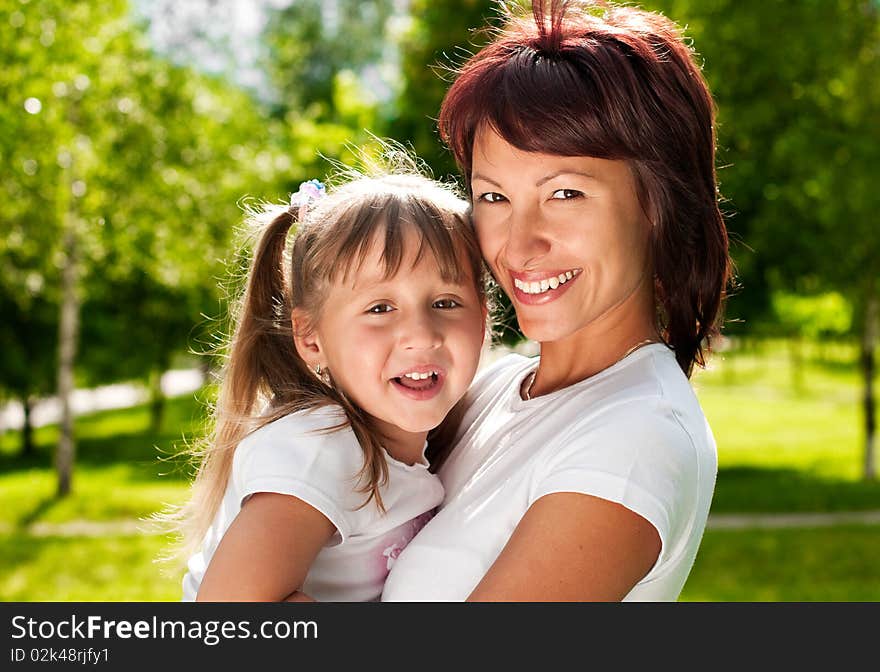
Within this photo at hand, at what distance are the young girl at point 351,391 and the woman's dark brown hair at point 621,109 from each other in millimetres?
264

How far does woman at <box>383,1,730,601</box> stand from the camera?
1915 millimetres

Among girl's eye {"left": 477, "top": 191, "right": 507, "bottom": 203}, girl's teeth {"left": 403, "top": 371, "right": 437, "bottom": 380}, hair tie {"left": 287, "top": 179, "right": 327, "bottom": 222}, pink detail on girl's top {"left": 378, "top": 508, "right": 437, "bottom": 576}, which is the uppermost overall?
girl's eye {"left": 477, "top": 191, "right": 507, "bottom": 203}

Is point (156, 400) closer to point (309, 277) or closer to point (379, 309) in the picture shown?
point (309, 277)

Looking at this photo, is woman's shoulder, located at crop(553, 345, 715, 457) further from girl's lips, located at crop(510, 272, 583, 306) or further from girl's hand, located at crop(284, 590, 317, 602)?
girl's hand, located at crop(284, 590, 317, 602)

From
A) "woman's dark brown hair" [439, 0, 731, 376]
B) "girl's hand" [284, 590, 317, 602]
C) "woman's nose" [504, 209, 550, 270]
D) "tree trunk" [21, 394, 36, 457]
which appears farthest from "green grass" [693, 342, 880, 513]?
"tree trunk" [21, 394, 36, 457]

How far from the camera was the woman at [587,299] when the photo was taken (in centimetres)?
192

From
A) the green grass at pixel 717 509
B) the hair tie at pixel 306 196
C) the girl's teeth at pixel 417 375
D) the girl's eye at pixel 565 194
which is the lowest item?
the green grass at pixel 717 509

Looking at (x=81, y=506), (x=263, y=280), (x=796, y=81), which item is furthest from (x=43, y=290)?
(x=263, y=280)

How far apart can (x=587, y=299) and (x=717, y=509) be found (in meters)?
11.7

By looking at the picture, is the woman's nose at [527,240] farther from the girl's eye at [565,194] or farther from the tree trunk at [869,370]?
the tree trunk at [869,370]

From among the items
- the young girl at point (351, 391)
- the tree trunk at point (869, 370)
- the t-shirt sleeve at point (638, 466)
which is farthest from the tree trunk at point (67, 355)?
the t-shirt sleeve at point (638, 466)

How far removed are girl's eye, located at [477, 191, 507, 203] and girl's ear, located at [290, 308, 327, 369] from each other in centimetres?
50

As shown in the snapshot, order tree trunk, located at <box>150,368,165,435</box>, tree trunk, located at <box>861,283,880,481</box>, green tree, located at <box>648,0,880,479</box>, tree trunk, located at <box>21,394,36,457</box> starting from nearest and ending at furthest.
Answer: green tree, located at <box>648,0,880,479</box> → tree trunk, located at <box>861,283,880,481</box> → tree trunk, located at <box>21,394,36,457</box> → tree trunk, located at <box>150,368,165,435</box>

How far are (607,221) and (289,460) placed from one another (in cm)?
81
